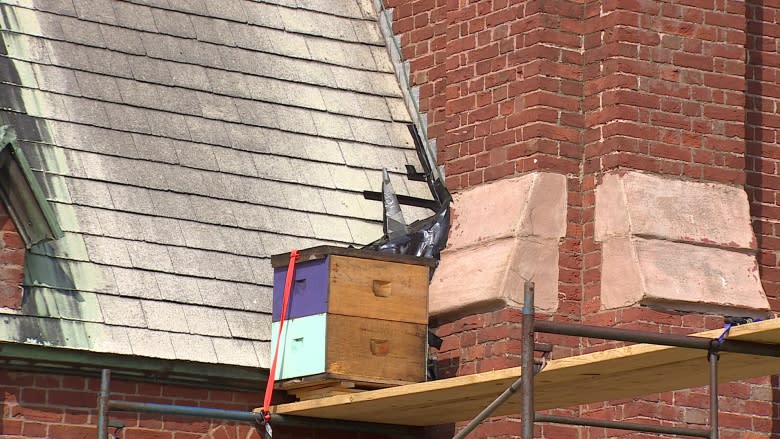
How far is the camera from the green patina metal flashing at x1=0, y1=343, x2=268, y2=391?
32.6 feet

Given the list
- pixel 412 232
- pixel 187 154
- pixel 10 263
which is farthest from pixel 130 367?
pixel 412 232

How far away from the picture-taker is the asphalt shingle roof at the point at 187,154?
10.4 m

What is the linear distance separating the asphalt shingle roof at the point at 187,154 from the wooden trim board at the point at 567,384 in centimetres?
82

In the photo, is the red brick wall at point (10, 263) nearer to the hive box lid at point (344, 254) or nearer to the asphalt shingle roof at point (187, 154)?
the asphalt shingle roof at point (187, 154)

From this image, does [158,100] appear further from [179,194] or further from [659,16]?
[659,16]

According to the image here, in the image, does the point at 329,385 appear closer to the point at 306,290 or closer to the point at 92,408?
the point at 306,290

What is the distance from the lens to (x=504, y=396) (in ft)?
28.5

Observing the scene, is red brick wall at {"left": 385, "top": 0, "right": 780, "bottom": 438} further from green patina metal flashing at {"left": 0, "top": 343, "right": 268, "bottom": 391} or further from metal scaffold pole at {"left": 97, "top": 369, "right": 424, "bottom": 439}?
green patina metal flashing at {"left": 0, "top": 343, "right": 268, "bottom": 391}

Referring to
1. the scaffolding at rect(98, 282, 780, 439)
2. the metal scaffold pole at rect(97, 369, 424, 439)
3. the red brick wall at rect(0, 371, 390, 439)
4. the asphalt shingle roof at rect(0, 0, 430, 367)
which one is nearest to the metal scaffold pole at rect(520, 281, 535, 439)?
the scaffolding at rect(98, 282, 780, 439)

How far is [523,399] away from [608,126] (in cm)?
349

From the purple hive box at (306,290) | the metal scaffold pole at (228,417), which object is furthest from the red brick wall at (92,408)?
the purple hive box at (306,290)

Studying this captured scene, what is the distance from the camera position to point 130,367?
10.2m

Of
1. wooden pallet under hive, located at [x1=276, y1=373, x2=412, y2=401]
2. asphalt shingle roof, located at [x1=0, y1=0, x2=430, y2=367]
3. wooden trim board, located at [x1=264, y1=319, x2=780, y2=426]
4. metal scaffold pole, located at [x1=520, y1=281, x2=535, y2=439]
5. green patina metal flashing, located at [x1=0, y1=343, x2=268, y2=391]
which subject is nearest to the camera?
metal scaffold pole, located at [x1=520, y1=281, x2=535, y2=439]

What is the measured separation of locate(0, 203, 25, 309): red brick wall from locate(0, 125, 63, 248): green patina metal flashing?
40mm
